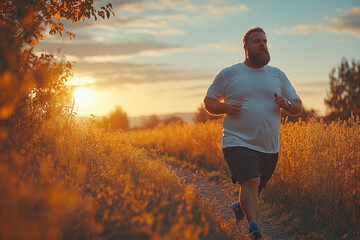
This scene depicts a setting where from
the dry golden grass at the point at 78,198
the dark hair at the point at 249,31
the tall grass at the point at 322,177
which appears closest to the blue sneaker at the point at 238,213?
the dry golden grass at the point at 78,198

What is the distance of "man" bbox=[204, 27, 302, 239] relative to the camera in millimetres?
4289

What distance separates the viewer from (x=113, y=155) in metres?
6.12

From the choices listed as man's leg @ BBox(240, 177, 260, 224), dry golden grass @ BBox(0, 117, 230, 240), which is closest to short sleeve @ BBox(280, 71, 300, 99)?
man's leg @ BBox(240, 177, 260, 224)

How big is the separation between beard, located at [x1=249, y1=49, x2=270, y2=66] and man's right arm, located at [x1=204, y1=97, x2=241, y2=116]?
643 millimetres

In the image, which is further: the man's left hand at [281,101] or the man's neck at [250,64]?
the man's neck at [250,64]

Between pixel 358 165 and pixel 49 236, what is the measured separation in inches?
178

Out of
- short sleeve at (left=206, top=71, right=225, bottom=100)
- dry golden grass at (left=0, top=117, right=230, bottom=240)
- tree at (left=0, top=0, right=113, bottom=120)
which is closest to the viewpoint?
A: dry golden grass at (left=0, top=117, right=230, bottom=240)

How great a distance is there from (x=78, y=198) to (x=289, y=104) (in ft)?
9.54

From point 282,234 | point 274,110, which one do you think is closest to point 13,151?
point 274,110

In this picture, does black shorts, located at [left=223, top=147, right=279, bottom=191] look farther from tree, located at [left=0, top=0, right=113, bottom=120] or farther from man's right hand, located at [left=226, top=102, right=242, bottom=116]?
tree, located at [left=0, top=0, right=113, bottom=120]

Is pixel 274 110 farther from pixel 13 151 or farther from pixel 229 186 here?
pixel 229 186

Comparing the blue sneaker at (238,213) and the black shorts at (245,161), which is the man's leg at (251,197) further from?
the blue sneaker at (238,213)

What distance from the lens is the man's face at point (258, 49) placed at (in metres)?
4.50

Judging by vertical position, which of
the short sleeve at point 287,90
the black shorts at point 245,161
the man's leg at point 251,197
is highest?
the short sleeve at point 287,90
